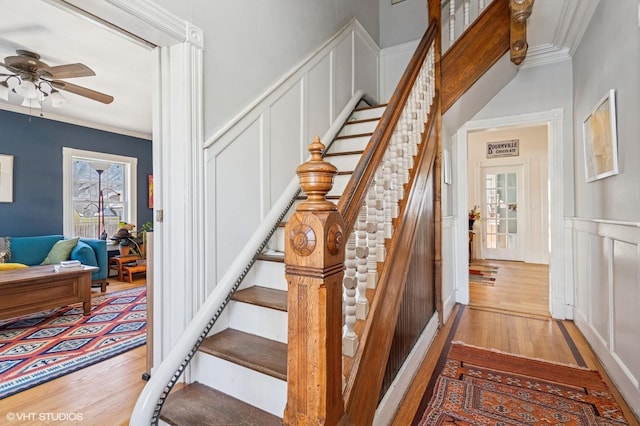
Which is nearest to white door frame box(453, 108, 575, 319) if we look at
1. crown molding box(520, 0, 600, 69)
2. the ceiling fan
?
crown molding box(520, 0, 600, 69)

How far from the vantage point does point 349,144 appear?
2.93 metres

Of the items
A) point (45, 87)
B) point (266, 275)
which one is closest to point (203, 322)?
point (266, 275)

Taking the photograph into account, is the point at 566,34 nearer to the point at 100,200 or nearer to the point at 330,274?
the point at 330,274

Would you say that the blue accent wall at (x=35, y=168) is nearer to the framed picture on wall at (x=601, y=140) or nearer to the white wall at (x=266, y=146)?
the white wall at (x=266, y=146)

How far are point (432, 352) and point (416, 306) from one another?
0.53m

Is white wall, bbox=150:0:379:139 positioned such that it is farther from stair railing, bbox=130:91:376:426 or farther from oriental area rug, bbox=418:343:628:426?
oriental area rug, bbox=418:343:628:426

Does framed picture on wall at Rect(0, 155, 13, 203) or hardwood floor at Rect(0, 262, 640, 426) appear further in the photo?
framed picture on wall at Rect(0, 155, 13, 203)

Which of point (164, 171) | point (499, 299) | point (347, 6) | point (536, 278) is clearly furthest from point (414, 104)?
point (536, 278)

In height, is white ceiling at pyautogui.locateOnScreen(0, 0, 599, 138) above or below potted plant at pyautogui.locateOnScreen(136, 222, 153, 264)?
above

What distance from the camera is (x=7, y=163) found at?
4367mm

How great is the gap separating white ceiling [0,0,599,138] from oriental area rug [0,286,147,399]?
2164mm

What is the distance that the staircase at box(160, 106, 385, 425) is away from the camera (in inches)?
56.3

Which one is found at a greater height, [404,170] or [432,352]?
[404,170]

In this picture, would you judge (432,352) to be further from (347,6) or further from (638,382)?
(347,6)
